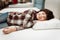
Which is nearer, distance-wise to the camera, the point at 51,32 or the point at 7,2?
the point at 51,32

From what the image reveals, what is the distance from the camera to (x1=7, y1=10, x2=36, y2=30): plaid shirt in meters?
1.73

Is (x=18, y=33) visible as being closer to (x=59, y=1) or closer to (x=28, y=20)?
(x=28, y=20)

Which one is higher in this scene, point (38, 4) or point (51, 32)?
point (38, 4)

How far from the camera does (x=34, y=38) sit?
4.07ft

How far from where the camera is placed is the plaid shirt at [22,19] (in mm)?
1729

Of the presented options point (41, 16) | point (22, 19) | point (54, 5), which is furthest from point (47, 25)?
point (54, 5)

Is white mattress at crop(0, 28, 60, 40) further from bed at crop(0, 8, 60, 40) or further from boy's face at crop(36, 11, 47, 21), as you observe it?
boy's face at crop(36, 11, 47, 21)

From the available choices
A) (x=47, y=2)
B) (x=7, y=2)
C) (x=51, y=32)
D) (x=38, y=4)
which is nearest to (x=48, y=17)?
(x=51, y=32)

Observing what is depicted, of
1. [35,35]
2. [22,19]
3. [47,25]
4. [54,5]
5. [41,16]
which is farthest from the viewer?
[54,5]

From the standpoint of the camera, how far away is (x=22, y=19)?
1.86 meters

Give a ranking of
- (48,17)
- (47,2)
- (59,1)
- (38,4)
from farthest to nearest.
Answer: (38,4)
(47,2)
(59,1)
(48,17)

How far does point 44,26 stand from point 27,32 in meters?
0.22

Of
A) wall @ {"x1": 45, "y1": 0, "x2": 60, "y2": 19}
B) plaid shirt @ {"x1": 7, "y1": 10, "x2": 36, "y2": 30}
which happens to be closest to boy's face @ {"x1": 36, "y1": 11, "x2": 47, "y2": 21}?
plaid shirt @ {"x1": 7, "y1": 10, "x2": 36, "y2": 30}

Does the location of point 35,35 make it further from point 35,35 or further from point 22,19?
point 22,19
